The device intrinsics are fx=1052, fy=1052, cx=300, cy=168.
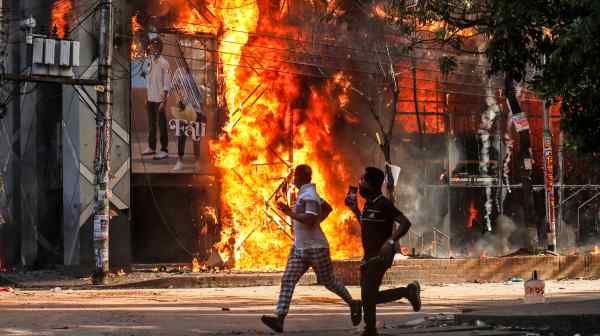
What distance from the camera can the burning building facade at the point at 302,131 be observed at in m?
29.4

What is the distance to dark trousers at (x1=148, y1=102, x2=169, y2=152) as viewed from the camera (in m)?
29.0

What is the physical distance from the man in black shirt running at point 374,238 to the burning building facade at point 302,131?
17213 millimetres

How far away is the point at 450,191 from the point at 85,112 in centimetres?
1251

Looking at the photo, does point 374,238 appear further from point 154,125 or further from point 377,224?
point 154,125

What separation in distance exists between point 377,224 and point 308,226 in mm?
1062

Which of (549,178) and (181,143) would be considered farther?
(181,143)

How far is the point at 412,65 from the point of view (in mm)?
33438

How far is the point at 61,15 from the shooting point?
28984 millimetres

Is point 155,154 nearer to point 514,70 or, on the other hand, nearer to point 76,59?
point 76,59

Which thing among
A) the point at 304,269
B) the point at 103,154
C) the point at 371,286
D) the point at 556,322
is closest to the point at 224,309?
the point at 304,269

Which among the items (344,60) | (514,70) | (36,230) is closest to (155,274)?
(36,230)

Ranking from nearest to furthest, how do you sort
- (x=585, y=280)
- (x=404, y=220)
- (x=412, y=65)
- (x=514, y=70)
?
(x=404, y=220) → (x=514, y=70) → (x=585, y=280) → (x=412, y=65)

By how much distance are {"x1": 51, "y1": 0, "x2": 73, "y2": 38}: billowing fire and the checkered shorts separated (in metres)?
18.8

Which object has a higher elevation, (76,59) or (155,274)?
(76,59)
